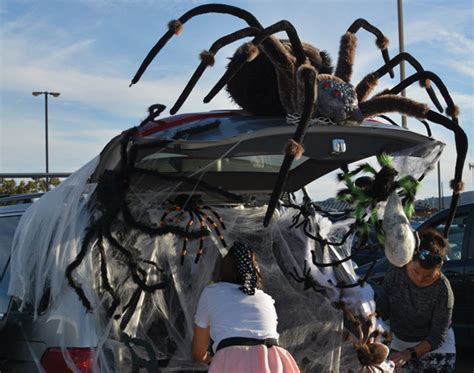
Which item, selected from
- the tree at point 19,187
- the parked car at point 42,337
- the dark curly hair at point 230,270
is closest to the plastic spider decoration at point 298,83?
the dark curly hair at point 230,270

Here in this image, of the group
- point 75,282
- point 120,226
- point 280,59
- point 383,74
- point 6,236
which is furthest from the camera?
point 6,236

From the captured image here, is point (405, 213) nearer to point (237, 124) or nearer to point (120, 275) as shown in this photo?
point (237, 124)

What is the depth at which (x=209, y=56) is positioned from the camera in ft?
10.8

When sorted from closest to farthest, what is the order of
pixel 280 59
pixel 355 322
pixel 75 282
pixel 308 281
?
1. pixel 75 282
2. pixel 280 59
3. pixel 355 322
4. pixel 308 281

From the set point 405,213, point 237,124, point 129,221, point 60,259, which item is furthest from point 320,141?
point 60,259

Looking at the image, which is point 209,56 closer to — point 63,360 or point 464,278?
point 63,360

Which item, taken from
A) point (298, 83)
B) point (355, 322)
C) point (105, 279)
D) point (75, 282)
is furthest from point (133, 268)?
point (355, 322)

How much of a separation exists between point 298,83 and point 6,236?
6.76ft

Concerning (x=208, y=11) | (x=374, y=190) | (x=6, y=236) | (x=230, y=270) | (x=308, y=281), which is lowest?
(x=308, y=281)

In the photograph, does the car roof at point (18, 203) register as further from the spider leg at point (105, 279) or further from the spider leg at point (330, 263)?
the spider leg at point (330, 263)

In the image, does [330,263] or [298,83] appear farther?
[330,263]

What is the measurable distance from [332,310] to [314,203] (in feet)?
2.67

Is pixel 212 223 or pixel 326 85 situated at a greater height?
pixel 326 85

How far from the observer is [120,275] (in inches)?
135
